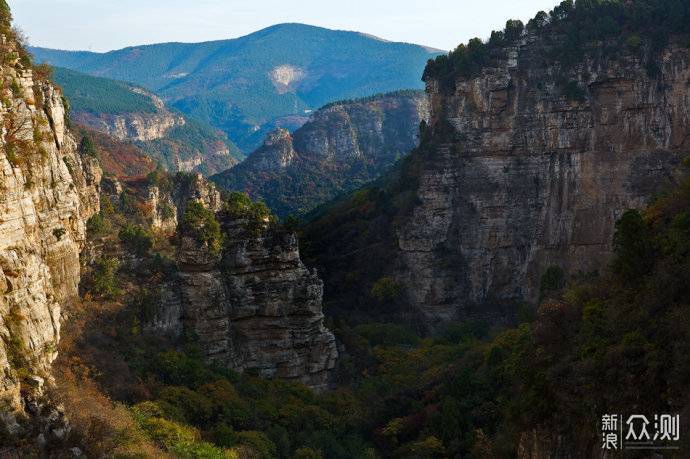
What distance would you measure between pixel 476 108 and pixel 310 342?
2382cm

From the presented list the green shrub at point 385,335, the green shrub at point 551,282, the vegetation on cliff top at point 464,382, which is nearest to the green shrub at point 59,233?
the vegetation on cliff top at point 464,382

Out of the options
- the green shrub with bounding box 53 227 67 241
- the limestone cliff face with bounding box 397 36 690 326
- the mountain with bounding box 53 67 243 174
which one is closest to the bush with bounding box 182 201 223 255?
the green shrub with bounding box 53 227 67 241

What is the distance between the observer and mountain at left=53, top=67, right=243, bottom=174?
158875 mm

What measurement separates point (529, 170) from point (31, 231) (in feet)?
119

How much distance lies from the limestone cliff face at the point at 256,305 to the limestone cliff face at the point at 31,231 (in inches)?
211

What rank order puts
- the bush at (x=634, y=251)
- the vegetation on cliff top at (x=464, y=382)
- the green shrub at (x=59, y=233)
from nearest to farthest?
the vegetation on cliff top at (x=464, y=382) < the bush at (x=634, y=251) < the green shrub at (x=59, y=233)

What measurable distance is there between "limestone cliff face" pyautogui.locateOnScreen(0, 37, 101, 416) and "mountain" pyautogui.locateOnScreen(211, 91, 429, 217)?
7636 centimetres

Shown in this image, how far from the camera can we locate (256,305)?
38.7m

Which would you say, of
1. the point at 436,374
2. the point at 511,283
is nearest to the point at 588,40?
the point at 511,283

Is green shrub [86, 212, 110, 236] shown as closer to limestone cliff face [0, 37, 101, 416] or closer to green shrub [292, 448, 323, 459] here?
limestone cliff face [0, 37, 101, 416]

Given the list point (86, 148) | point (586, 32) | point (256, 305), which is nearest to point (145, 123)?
point (86, 148)

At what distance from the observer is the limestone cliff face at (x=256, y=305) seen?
3662cm

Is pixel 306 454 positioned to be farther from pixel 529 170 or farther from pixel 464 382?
pixel 529 170

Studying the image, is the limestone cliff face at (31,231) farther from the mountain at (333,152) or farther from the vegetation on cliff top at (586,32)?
the mountain at (333,152)
